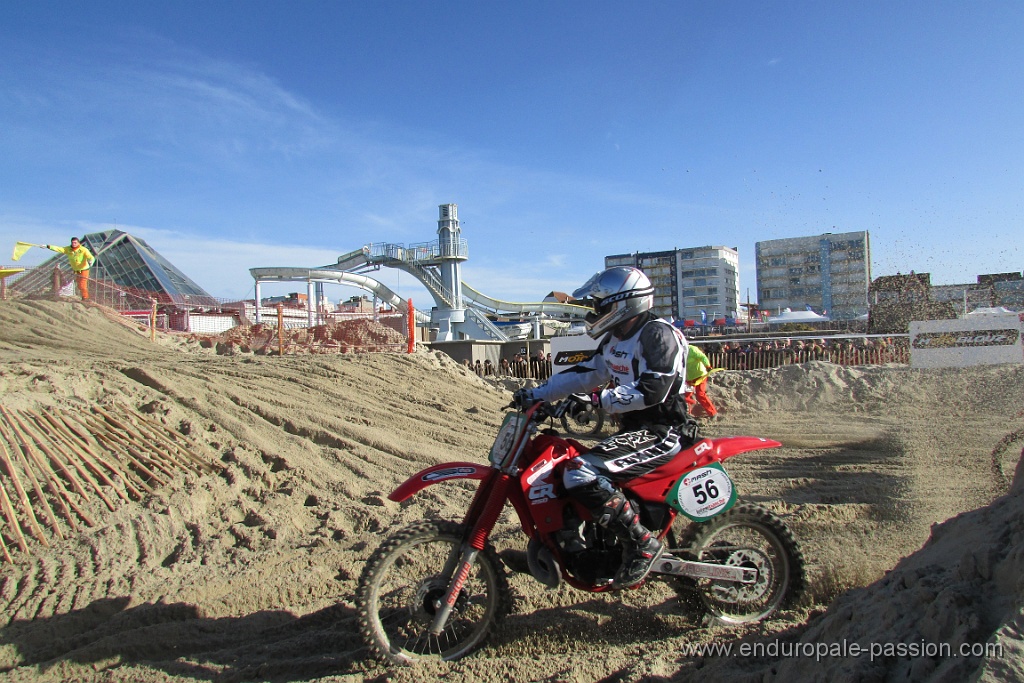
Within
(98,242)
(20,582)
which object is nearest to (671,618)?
(20,582)

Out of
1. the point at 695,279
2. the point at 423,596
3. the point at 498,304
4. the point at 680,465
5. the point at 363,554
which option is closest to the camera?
the point at 423,596

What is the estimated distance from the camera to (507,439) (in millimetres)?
3406

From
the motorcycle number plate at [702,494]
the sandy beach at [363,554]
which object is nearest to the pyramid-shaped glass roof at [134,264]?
the sandy beach at [363,554]

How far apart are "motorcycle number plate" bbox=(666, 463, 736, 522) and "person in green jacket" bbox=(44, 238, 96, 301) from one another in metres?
14.9

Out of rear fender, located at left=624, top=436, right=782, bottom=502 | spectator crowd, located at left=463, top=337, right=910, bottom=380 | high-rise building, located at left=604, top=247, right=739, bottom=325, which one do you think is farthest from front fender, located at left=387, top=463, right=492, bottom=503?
high-rise building, located at left=604, top=247, right=739, bottom=325

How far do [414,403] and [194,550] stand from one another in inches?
239

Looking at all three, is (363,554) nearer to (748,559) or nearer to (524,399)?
(524,399)

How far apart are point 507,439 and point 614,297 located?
1.00m

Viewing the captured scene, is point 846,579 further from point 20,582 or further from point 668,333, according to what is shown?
point 20,582

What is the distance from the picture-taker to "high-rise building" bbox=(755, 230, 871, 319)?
58.0 metres

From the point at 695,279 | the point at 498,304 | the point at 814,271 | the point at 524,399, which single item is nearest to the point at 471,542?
the point at 524,399

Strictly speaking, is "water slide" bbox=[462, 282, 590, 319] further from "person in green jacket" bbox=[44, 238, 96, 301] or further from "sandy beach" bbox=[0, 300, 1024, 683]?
"sandy beach" bbox=[0, 300, 1024, 683]

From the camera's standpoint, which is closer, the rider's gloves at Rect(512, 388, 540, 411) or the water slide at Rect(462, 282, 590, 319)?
the rider's gloves at Rect(512, 388, 540, 411)

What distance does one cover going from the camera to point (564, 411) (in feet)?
11.2
